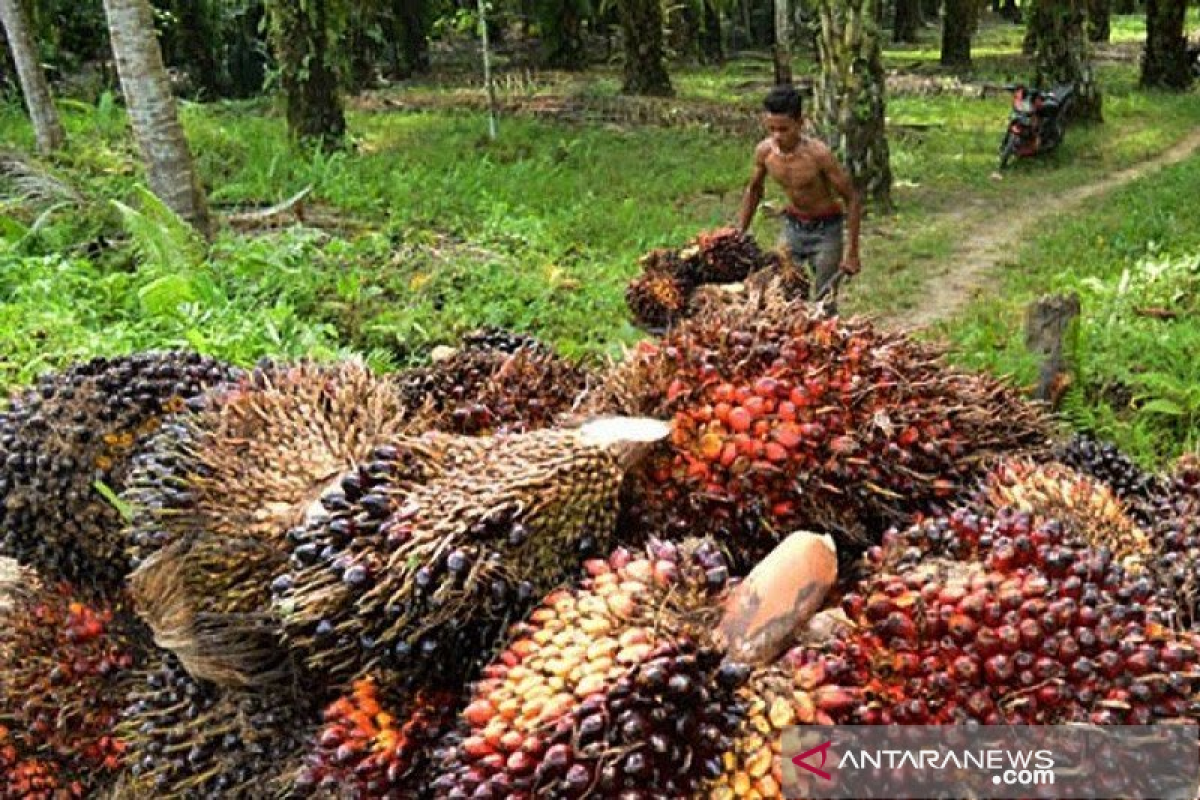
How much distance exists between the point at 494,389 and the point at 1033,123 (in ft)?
40.6

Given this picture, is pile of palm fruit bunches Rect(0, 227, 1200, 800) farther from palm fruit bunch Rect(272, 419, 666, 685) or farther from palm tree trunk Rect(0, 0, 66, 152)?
palm tree trunk Rect(0, 0, 66, 152)

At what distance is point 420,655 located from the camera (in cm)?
153

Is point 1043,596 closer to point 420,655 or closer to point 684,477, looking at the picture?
point 684,477

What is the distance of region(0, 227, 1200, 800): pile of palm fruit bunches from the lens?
1.32 metres

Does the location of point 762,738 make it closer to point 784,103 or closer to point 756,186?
point 784,103

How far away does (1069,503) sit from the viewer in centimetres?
169

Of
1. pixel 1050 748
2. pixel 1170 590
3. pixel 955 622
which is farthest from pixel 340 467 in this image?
pixel 1170 590

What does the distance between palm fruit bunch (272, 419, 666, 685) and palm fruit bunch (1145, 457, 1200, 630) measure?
78cm

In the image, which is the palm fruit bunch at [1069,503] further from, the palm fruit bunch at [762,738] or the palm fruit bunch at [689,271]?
the palm fruit bunch at [689,271]

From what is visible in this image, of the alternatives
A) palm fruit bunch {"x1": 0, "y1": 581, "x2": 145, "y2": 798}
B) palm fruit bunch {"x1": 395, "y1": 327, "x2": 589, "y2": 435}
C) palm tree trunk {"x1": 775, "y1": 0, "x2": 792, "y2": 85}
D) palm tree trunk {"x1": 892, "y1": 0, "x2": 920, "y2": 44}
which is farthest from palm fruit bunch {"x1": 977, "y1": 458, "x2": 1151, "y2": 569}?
palm tree trunk {"x1": 892, "y1": 0, "x2": 920, "y2": 44}

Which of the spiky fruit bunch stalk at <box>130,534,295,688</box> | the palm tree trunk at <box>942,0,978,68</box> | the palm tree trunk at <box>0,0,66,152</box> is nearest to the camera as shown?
the spiky fruit bunch stalk at <box>130,534,295,688</box>

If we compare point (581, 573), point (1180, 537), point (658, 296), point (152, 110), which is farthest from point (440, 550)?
point (152, 110)

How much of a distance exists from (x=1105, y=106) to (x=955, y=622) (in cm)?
1764

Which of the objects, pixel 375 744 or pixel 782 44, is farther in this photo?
pixel 782 44
